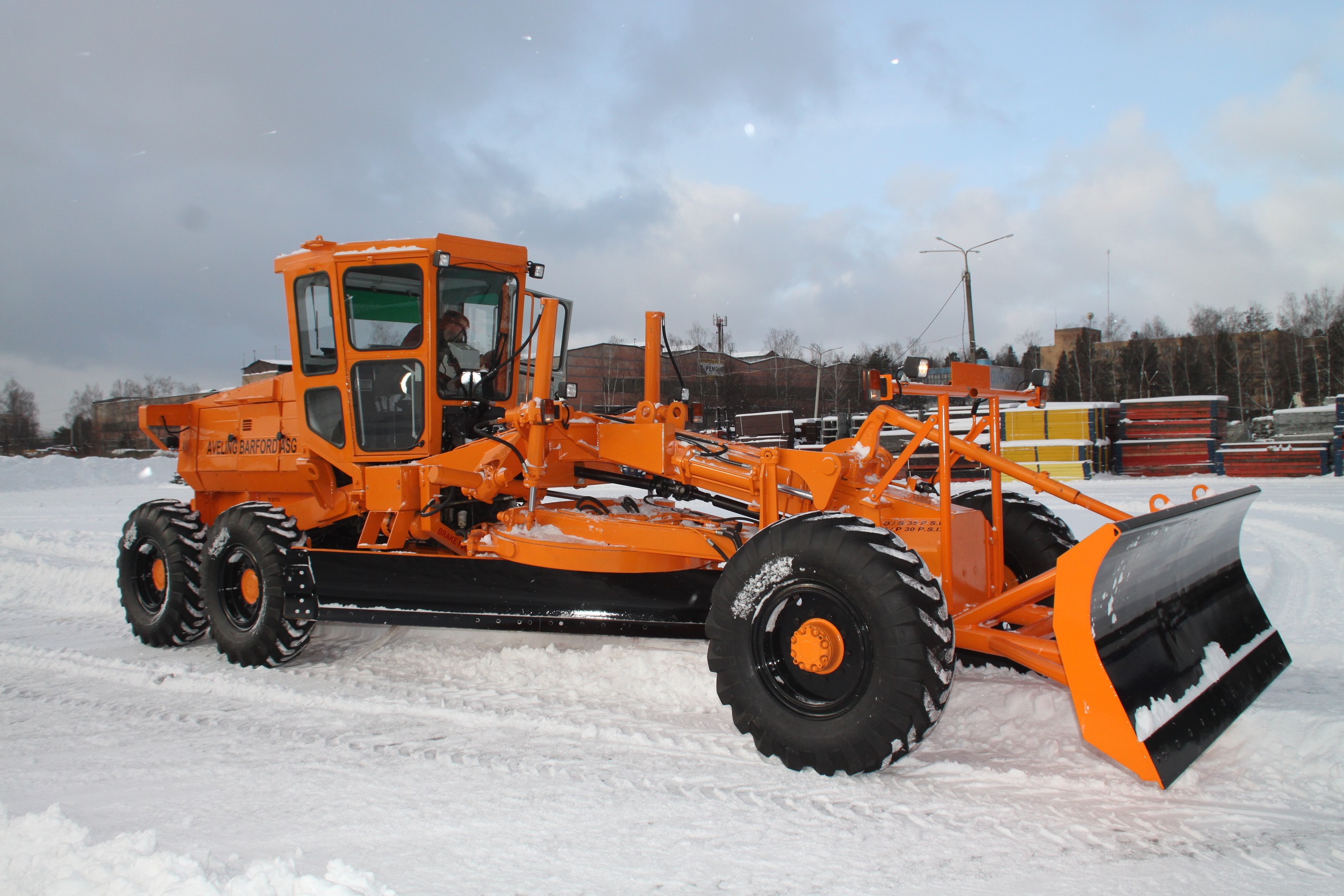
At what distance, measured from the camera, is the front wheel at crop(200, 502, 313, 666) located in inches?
220

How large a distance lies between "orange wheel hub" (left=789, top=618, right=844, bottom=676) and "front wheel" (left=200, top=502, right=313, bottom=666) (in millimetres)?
3651

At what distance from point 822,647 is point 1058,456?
17.0 meters

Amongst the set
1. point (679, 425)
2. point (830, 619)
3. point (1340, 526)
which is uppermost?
point (679, 425)

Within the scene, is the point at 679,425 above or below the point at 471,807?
above

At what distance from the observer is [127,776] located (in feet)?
12.3

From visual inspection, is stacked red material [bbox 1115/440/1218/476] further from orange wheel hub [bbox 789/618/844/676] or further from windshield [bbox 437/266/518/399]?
orange wheel hub [bbox 789/618/844/676]

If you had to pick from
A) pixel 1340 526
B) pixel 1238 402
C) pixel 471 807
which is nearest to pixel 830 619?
pixel 471 807

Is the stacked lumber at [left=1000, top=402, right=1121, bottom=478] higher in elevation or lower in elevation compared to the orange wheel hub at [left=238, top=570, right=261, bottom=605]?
higher

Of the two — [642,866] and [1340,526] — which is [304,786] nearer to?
[642,866]

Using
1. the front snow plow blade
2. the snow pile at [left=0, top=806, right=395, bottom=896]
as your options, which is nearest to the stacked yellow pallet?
the front snow plow blade

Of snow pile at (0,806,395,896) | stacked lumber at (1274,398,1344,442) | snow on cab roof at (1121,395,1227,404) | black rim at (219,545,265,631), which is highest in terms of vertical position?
snow on cab roof at (1121,395,1227,404)

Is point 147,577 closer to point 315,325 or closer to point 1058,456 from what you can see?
point 315,325

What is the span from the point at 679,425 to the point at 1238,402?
141ft

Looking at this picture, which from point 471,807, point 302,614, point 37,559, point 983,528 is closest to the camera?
point 471,807
